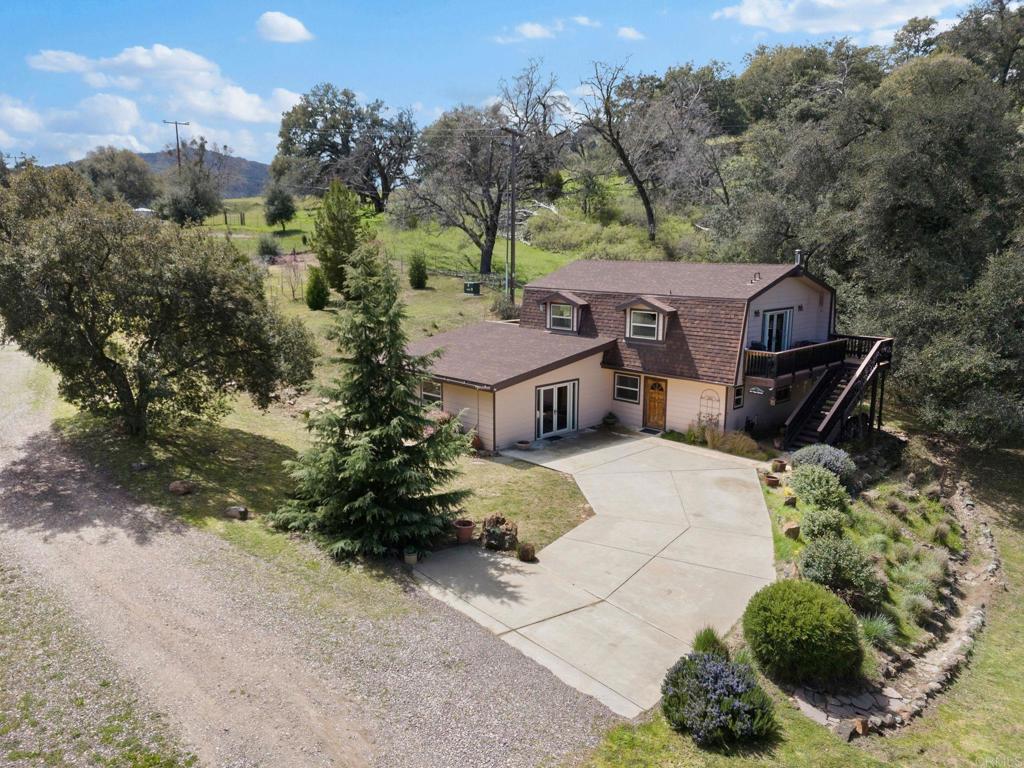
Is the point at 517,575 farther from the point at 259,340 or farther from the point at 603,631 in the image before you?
the point at 259,340

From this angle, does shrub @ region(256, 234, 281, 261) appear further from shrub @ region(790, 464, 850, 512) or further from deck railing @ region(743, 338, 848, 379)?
shrub @ region(790, 464, 850, 512)

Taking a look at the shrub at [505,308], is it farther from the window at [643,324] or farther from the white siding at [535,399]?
the window at [643,324]

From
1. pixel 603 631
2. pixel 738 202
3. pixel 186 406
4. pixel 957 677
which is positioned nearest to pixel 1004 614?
pixel 957 677

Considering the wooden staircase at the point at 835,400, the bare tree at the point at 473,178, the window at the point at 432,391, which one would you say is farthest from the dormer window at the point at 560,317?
the bare tree at the point at 473,178

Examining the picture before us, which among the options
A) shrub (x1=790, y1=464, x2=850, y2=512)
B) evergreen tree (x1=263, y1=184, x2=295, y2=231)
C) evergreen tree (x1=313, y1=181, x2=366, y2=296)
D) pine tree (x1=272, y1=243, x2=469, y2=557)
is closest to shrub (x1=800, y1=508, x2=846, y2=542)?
shrub (x1=790, y1=464, x2=850, y2=512)

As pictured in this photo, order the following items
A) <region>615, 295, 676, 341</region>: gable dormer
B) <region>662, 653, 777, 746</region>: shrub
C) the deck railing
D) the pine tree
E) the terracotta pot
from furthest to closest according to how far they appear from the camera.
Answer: <region>615, 295, 676, 341</region>: gable dormer, the deck railing, the terracotta pot, the pine tree, <region>662, 653, 777, 746</region>: shrub

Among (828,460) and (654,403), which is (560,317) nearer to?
(654,403)

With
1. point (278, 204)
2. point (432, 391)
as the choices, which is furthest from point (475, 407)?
point (278, 204)

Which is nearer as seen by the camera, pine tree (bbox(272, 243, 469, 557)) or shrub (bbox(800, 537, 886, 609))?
shrub (bbox(800, 537, 886, 609))
